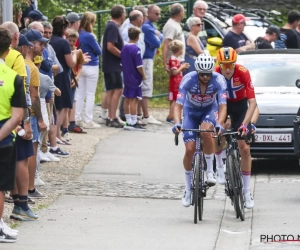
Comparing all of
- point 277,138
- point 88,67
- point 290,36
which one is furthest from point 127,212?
point 290,36

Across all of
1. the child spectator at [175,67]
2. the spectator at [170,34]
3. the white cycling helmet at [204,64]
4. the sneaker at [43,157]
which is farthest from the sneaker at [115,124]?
the white cycling helmet at [204,64]

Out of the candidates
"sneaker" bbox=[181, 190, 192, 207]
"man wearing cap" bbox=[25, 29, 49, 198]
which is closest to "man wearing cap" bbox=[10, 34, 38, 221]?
"man wearing cap" bbox=[25, 29, 49, 198]

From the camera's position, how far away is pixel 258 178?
568 inches

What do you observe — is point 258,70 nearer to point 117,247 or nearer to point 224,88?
point 224,88

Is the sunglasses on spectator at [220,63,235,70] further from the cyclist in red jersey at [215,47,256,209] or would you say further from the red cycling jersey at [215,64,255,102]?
the red cycling jersey at [215,64,255,102]

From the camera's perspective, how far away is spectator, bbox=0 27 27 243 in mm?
8766

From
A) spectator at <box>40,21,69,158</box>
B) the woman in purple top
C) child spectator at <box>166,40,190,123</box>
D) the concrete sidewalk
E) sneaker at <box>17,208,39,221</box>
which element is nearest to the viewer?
the concrete sidewalk

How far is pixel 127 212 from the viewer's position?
11.4 metres

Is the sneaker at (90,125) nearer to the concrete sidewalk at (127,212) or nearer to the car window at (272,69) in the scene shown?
the concrete sidewalk at (127,212)

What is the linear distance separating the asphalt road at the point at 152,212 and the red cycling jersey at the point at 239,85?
133 cm

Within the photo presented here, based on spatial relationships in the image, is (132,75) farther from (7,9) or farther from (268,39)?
(7,9)

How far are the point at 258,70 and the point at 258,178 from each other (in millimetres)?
2245

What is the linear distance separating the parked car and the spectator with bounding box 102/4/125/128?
3002 millimetres

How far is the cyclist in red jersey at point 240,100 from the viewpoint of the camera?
11.4 meters
